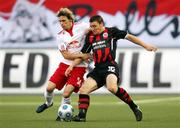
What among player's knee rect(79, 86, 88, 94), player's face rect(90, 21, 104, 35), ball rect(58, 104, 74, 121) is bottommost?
ball rect(58, 104, 74, 121)

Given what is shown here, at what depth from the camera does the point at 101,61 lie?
14.6 metres

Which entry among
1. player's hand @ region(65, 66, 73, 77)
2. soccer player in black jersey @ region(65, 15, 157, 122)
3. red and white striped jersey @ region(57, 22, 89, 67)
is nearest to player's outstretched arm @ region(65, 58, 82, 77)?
player's hand @ region(65, 66, 73, 77)

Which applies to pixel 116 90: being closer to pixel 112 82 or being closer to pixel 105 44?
pixel 112 82

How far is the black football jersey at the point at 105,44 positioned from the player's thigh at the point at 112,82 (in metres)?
0.33

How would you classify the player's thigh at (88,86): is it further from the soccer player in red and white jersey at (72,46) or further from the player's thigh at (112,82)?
the soccer player in red and white jersey at (72,46)

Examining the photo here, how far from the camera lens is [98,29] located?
14547 mm

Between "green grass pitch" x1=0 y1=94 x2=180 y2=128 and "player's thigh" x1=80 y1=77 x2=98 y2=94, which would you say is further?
"player's thigh" x1=80 y1=77 x2=98 y2=94

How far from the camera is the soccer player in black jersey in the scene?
568 inches

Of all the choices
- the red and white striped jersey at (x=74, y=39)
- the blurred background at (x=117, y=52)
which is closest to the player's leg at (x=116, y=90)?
the red and white striped jersey at (x=74, y=39)

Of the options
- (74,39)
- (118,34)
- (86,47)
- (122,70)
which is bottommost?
(122,70)

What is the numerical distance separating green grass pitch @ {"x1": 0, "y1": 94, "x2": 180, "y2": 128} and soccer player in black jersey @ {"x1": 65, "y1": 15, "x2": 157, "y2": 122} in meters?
0.31

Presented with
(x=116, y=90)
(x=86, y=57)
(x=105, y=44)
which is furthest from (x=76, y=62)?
(x=116, y=90)

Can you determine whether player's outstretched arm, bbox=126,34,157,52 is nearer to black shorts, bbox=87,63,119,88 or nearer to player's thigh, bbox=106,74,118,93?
black shorts, bbox=87,63,119,88

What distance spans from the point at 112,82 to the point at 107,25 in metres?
10.7
